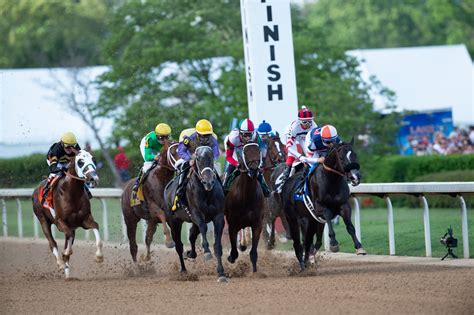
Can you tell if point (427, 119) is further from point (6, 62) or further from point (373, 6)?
point (373, 6)

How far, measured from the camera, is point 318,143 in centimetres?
1284

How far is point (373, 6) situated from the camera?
6388 cm

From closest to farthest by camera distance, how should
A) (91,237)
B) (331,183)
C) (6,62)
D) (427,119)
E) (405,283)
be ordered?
1. (405,283)
2. (331,183)
3. (91,237)
4. (427,119)
5. (6,62)

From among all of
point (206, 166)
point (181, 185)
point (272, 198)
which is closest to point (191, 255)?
point (181, 185)

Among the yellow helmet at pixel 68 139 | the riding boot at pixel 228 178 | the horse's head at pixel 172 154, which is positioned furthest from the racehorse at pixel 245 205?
the yellow helmet at pixel 68 139

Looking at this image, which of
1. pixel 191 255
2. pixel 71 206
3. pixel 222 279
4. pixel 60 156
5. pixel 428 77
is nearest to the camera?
pixel 222 279

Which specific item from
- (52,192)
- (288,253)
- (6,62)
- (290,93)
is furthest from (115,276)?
(6,62)

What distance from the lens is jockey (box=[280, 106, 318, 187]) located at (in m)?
13.6

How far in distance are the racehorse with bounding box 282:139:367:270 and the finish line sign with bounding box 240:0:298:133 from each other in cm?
403

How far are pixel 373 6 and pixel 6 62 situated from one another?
23.7 metres

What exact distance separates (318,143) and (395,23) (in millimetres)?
51617

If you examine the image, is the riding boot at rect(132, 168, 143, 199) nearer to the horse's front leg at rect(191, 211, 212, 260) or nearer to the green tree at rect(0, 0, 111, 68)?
the horse's front leg at rect(191, 211, 212, 260)

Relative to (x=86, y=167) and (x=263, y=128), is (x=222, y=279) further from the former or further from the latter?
(x=263, y=128)

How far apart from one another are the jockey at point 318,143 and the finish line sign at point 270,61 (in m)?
4.03
